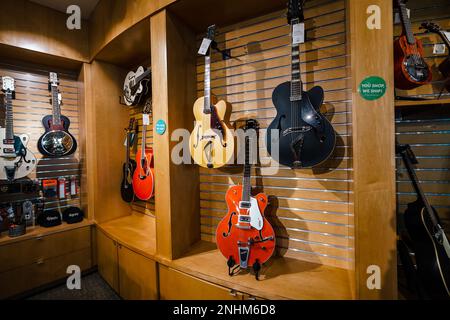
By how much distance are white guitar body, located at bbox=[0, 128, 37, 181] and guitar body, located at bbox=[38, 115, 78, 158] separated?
151mm

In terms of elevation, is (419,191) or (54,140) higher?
(54,140)

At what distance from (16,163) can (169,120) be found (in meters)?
2.10

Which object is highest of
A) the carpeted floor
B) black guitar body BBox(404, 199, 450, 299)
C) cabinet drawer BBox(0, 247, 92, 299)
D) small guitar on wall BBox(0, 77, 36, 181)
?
small guitar on wall BBox(0, 77, 36, 181)

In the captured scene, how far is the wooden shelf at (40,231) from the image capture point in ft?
7.12

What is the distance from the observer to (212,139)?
1.69m

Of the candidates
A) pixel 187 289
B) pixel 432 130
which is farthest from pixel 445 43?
pixel 187 289

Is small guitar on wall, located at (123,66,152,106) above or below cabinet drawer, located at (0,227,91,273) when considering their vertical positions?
above

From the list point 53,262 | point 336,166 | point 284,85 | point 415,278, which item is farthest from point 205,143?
point 53,262

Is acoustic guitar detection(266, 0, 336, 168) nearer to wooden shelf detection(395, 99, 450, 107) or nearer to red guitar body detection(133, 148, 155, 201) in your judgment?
wooden shelf detection(395, 99, 450, 107)

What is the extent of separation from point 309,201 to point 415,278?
2.38 feet

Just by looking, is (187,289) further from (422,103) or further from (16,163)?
(16,163)

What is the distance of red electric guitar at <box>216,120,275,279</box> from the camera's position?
57.4 inches

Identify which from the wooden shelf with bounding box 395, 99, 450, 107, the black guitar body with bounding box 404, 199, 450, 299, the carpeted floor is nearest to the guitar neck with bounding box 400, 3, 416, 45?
the wooden shelf with bounding box 395, 99, 450, 107
